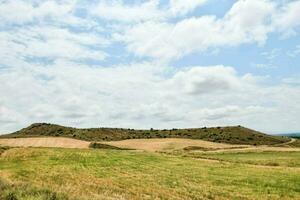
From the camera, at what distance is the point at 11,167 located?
55.0 metres

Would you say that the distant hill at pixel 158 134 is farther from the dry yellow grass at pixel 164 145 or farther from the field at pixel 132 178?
the field at pixel 132 178

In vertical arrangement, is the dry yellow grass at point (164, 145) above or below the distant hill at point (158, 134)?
below

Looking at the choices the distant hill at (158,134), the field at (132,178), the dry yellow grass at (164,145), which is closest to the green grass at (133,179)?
the field at (132,178)

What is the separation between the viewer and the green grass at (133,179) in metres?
30.8

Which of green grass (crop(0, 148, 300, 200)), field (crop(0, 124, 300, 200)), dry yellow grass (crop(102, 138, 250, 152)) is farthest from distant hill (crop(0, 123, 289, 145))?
green grass (crop(0, 148, 300, 200))

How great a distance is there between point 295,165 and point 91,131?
295ft

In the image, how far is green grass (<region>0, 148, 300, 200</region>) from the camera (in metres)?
30.8

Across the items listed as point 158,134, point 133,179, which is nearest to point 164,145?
point 158,134

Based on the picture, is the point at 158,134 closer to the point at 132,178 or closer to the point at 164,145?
the point at 164,145

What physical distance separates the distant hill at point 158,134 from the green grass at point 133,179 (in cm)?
6681

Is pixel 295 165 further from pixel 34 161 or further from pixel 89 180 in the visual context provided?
pixel 34 161

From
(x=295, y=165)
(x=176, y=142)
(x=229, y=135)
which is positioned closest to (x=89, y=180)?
(x=295, y=165)

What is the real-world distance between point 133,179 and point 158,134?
104916 mm

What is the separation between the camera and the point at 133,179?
40219 millimetres
